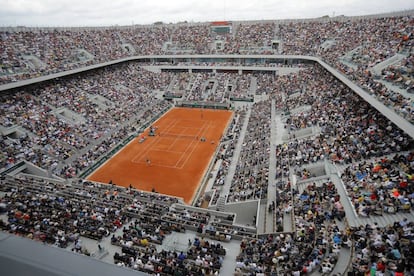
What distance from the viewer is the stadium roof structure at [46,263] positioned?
2477 mm

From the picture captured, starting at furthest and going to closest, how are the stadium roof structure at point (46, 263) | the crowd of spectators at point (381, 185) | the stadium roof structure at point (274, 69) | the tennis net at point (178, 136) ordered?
the tennis net at point (178, 136) < the stadium roof structure at point (274, 69) < the crowd of spectators at point (381, 185) < the stadium roof structure at point (46, 263)

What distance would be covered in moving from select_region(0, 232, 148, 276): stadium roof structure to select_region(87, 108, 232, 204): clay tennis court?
20130mm

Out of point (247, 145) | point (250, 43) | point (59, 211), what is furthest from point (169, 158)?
A: point (250, 43)

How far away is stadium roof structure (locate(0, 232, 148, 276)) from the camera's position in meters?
2.48

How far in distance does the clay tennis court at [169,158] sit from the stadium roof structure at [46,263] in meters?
20.1

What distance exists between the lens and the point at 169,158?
1172 inches

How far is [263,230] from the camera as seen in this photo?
56.1ft

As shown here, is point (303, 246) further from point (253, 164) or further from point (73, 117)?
point (73, 117)

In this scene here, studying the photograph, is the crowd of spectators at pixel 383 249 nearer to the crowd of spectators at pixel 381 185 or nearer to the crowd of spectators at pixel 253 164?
the crowd of spectators at pixel 381 185

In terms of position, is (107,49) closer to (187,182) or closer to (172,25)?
(172,25)

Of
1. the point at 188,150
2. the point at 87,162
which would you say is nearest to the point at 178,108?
the point at 188,150

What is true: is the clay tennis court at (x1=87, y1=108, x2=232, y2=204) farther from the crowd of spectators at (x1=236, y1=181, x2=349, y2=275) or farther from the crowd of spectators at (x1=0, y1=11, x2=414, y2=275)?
the crowd of spectators at (x1=236, y1=181, x2=349, y2=275)

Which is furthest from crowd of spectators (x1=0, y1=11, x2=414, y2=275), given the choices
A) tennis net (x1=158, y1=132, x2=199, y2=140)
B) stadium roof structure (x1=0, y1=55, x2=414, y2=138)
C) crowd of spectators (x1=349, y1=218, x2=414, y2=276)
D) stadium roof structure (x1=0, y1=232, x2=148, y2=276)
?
stadium roof structure (x1=0, y1=232, x2=148, y2=276)

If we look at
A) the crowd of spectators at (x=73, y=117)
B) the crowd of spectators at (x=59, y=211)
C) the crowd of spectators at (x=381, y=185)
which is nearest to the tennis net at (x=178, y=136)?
the crowd of spectators at (x=73, y=117)
